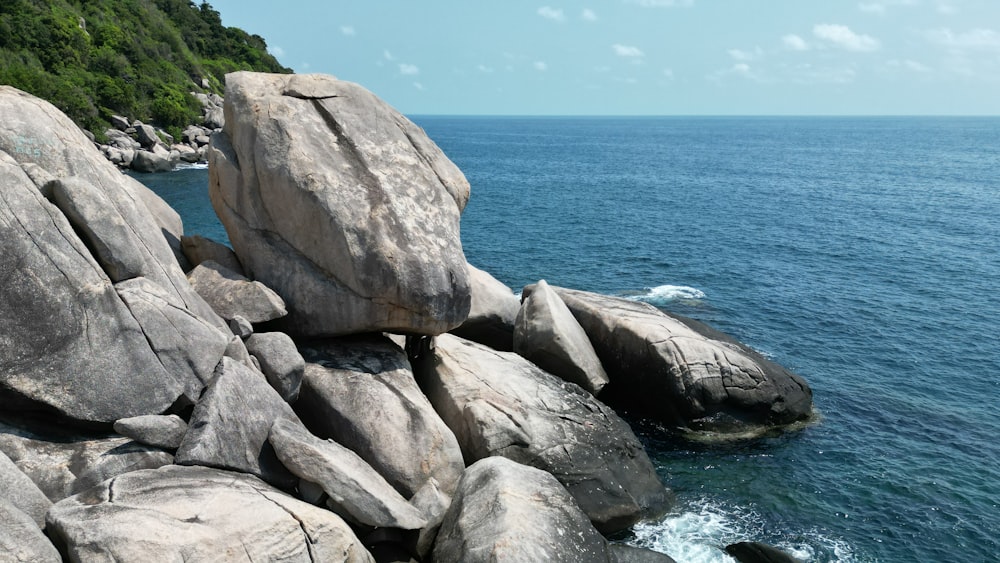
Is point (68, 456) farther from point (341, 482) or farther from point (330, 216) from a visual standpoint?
point (330, 216)

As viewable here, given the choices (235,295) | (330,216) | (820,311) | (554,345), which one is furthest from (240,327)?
(820,311)

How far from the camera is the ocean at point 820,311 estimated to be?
69.0ft

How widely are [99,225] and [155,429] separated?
455 centimetres

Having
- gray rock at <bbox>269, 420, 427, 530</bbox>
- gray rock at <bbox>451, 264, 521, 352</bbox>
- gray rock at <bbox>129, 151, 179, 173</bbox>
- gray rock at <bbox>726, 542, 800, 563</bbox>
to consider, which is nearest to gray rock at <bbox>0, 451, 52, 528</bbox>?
gray rock at <bbox>269, 420, 427, 530</bbox>

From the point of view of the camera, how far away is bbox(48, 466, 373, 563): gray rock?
11391 millimetres

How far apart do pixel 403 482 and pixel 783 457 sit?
44.7ft

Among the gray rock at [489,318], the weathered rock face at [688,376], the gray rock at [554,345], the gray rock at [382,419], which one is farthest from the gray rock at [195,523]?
the weathered rock face at [688,376]

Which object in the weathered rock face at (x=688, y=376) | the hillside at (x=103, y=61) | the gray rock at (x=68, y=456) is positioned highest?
the hillside at (x=103, y=61)

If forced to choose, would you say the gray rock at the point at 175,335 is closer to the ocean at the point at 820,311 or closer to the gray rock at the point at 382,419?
the gray rock at the point at 382,419

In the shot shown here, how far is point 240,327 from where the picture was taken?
58.3 feet

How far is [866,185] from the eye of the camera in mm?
92188

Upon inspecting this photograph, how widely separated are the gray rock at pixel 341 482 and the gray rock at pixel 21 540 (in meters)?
4.52

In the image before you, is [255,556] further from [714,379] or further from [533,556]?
[714,379]

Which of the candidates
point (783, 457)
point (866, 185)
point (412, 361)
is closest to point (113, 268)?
point (412, 361)
